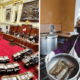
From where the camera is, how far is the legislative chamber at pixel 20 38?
1.55m

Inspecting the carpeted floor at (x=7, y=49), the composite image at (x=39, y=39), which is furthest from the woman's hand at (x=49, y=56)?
the carpeted floor at (x=7, y=49)

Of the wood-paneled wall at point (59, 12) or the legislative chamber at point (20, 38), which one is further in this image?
the legislative chamber at point (20, 38)

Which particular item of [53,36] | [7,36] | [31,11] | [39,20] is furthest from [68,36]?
[7,36]

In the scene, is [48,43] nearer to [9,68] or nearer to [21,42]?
[21,42]

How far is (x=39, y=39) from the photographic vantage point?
162 cm

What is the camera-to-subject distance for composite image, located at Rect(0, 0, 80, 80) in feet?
4.14

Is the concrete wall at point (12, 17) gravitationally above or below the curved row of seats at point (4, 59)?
above

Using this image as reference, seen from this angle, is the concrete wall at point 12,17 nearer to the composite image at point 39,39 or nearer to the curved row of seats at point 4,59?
the composite image at point 39,39

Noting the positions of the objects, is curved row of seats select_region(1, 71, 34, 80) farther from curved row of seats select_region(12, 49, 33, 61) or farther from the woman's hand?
the woman's hand

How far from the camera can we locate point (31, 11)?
1.66 meters

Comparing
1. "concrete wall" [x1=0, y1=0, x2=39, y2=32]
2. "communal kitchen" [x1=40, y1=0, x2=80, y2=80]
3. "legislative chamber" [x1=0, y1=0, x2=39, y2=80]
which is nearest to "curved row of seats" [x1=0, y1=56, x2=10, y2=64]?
"legislative chamber" [x1=0, y1=0, x2=39, y2=80]

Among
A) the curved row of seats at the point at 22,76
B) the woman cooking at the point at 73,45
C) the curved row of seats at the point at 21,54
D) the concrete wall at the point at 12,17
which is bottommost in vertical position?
the curved row of seats at the point at 22,76

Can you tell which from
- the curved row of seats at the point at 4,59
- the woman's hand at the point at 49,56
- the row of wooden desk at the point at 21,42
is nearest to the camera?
the woman's hand at the point at 49,56

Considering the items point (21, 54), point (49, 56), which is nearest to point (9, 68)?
point (21, 54)
